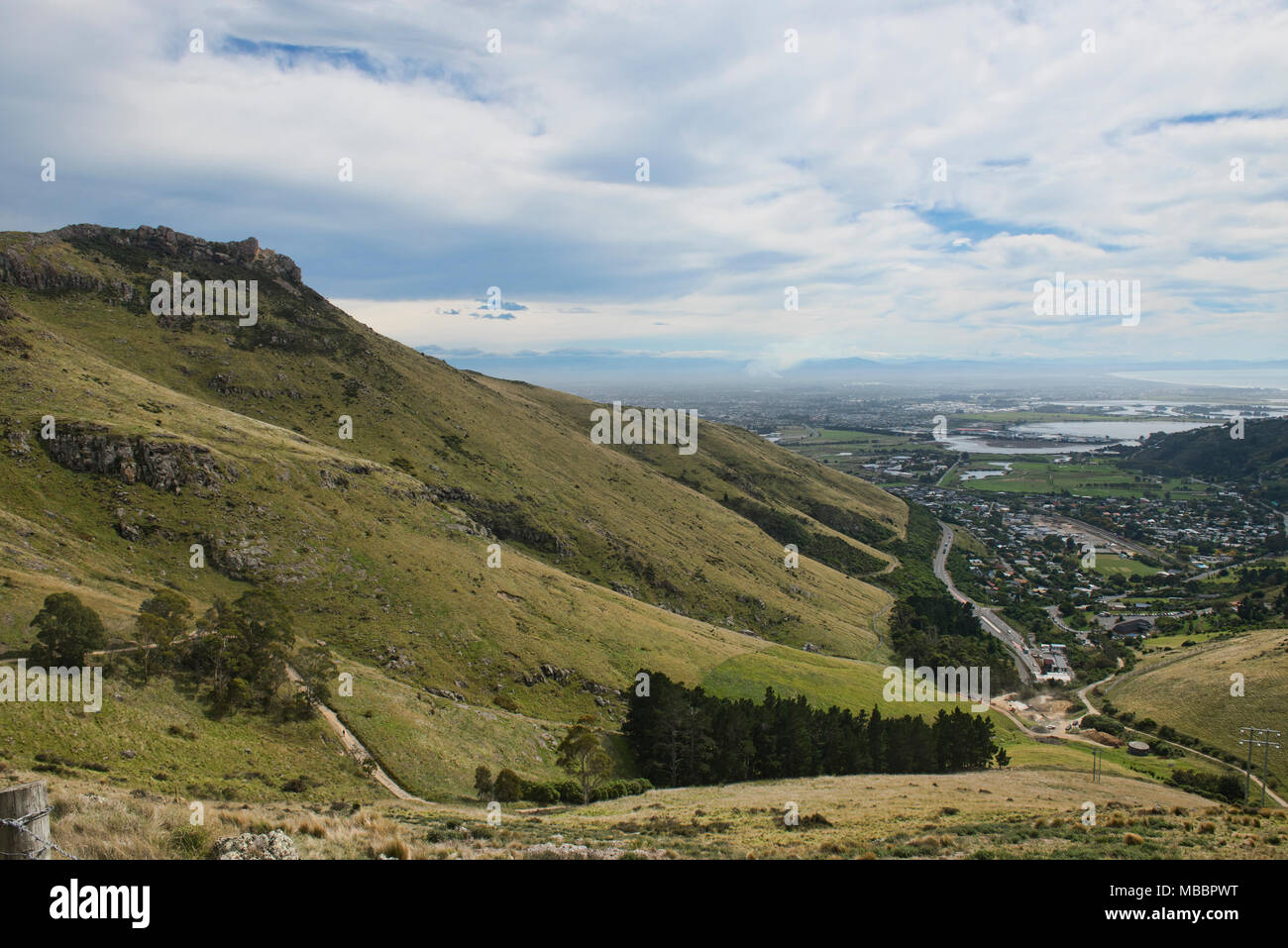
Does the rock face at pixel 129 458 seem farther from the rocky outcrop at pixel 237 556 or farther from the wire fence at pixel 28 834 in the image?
the wire fence at pixel 28 834

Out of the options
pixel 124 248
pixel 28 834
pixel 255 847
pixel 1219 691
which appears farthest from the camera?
pixel 124 248

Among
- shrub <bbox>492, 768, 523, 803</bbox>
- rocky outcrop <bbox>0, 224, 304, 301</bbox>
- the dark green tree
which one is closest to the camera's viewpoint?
the dark green tree

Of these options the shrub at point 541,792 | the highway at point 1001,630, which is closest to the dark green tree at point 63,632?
the shrub at point 541,792

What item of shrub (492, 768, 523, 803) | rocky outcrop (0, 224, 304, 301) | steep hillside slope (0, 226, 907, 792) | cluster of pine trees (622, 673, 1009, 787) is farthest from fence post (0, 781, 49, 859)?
rocky outcrop (0, 224, 304, 301)

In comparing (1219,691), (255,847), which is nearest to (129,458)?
(255,847)

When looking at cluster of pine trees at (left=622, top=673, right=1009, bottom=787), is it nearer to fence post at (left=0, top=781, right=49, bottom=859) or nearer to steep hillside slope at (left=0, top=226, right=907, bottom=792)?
steep hillside slope at (left=0, top=226, right=907, bottom=792)

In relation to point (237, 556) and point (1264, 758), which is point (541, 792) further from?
point (1264, 758)
